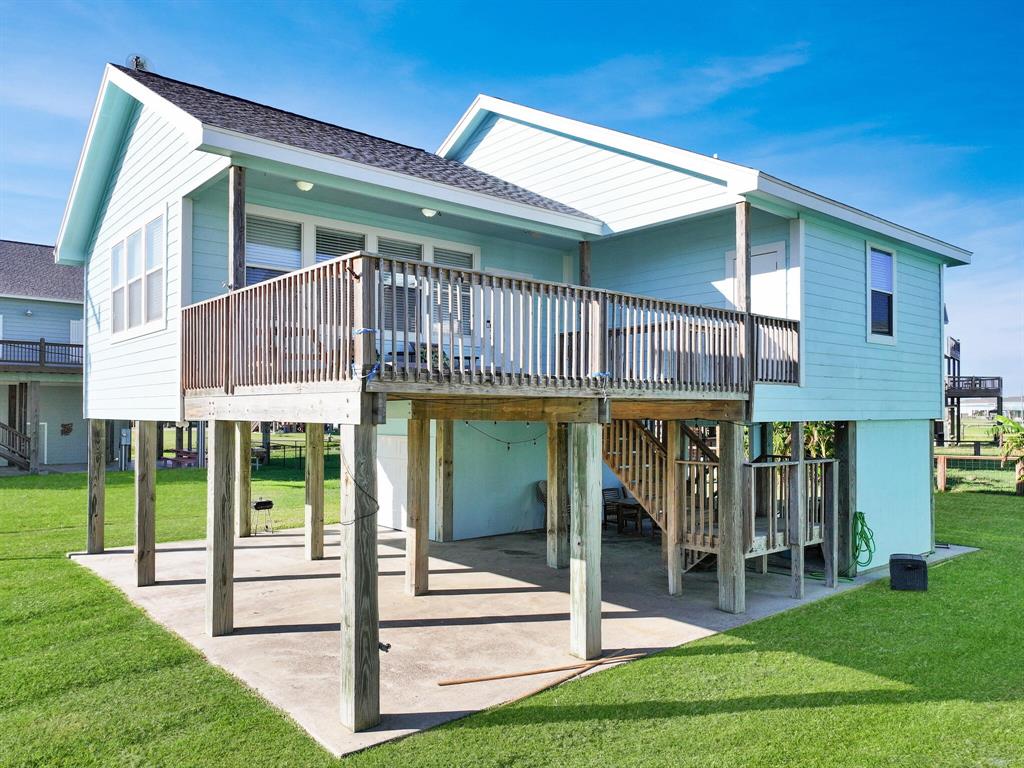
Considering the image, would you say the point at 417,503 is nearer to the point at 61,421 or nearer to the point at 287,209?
the point at 287,209

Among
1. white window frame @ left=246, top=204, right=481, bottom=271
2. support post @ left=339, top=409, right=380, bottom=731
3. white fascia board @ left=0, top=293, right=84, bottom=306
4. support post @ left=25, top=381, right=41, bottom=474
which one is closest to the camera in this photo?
support post @ left=339, top=409, right=380, bottom=731

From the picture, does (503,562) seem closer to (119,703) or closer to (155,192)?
(119,703)

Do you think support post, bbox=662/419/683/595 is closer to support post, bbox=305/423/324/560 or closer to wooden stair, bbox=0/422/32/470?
support post, bbox=305/423/324/560

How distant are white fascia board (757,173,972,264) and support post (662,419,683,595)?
334cm

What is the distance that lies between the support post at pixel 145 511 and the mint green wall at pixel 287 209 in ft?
8.76

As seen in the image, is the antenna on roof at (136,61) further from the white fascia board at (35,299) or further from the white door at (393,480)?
the white fascia board at (35,299)

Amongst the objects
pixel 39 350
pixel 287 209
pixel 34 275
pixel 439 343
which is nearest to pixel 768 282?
pixel 439 343

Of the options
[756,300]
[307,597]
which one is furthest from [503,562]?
[756,300]

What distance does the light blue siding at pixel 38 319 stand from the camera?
2653cm

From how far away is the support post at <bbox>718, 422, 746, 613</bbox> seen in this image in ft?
30.2

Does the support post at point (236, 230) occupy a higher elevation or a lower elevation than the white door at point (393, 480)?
higher

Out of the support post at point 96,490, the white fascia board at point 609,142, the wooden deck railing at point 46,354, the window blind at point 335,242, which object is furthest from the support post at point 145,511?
the wooden deck railing at point 46,354

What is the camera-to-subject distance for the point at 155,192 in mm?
9883

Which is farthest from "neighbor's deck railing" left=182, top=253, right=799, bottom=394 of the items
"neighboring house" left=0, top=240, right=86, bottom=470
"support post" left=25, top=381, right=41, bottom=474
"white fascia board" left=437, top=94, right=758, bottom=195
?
"neighboring house" left=0, top=240, right=86, bottom=470
